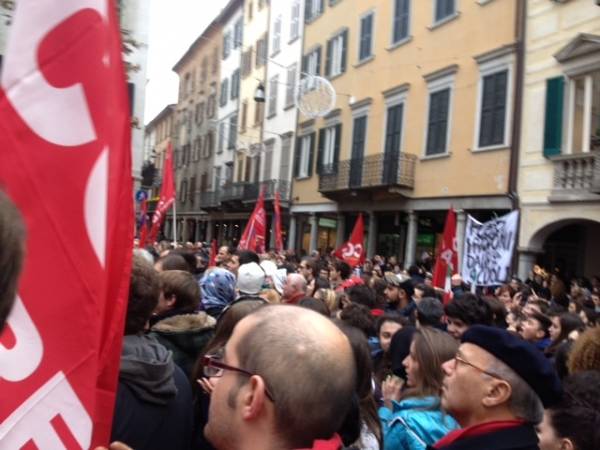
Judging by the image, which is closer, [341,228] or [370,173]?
[370,173]

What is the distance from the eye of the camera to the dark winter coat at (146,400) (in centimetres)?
243

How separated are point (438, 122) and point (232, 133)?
886 inches

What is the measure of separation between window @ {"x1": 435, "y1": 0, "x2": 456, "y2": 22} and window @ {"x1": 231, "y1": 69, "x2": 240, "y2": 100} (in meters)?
21.5

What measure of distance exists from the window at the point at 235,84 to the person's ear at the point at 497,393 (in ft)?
123

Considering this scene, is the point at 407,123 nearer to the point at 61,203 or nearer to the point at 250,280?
the point at 250,280

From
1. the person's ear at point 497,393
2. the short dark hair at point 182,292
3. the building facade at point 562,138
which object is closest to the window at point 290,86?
the building facade at point 562,138

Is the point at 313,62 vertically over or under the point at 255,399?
over

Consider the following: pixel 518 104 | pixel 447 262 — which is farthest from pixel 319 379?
pixel 518 104

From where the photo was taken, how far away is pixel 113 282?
1755mm

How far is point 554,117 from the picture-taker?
46.4ft

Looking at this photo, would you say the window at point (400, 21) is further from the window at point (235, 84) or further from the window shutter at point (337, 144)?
the window at point (235, 84)

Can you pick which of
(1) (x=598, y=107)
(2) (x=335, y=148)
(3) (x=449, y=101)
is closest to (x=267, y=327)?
(1) (x=598, y=107)

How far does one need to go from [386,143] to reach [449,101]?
340 cm

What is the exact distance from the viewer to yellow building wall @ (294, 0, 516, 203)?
1636 cm
